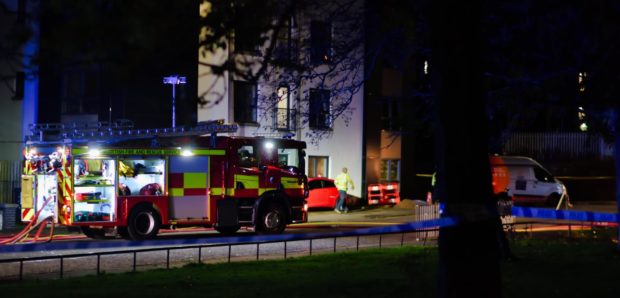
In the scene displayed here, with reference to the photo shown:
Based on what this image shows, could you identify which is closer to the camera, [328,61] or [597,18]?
[597,18]

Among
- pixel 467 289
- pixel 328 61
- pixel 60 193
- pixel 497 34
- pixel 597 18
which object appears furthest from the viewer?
pixel 60 193

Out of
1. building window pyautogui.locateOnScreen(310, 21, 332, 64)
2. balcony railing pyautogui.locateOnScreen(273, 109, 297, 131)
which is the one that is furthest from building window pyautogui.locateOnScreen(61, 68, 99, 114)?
building window pyautogui.locateOnScreen(310, 21, 332, 64)

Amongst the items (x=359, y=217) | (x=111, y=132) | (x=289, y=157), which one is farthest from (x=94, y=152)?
(x=359, y=217)

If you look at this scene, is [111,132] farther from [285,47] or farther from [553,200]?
[553,200]

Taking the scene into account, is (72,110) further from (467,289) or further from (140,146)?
(467,289)

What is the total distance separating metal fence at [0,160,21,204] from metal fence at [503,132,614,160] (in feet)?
76.5

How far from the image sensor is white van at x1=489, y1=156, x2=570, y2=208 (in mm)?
32188

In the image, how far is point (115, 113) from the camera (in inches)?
1243

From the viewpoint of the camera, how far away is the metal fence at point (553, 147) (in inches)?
1625

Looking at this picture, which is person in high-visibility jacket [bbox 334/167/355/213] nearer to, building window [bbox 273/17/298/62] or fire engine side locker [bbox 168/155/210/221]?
fire engine side locker [bbox 168/155/210/221]

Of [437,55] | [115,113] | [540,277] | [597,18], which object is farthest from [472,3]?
[115,113]

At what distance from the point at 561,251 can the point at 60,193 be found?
10.4 metres

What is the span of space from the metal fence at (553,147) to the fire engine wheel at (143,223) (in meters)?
25.4

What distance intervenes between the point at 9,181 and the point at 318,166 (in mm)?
12452
